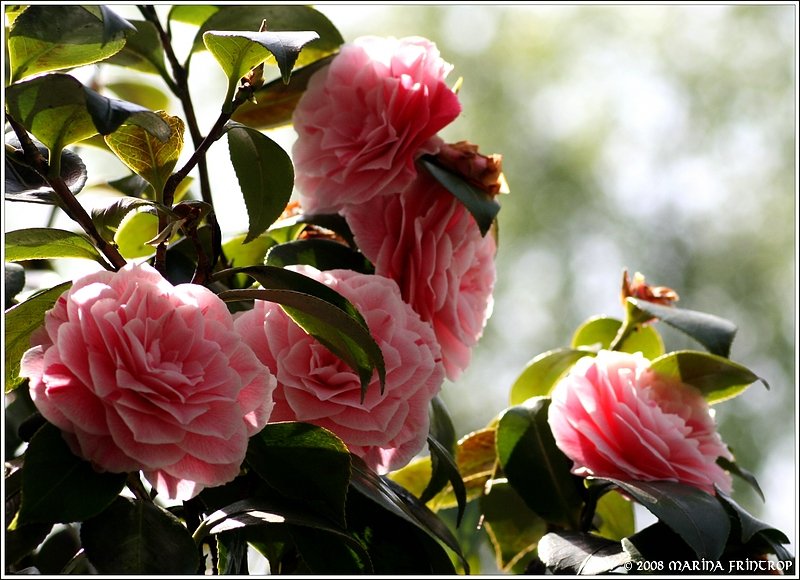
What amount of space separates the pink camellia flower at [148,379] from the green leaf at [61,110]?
63mm

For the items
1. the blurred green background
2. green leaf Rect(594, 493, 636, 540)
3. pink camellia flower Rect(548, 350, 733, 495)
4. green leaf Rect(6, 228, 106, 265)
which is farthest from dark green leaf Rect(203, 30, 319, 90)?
the blurred green background

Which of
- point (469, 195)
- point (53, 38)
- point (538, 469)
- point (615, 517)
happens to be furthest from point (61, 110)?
point (615, 517)

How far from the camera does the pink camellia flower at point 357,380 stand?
17.2 inches

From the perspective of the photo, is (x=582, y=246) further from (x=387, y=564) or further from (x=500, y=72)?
(x=387, y=564)

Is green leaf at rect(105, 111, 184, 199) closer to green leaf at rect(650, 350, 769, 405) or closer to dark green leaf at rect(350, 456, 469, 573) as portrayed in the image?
dark green leaf at rect(350, 456, 469, 573)

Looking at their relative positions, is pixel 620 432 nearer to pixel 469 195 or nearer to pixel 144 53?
pixel 469 195

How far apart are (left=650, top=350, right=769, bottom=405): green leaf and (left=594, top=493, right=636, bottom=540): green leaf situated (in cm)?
11

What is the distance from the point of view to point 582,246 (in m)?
4.21

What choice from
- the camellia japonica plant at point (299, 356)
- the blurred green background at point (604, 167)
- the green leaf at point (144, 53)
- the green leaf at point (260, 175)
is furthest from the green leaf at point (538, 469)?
the blurred green background at point (604, 167)

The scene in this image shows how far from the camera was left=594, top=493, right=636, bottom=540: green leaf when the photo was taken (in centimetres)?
64

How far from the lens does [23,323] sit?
0.40 m

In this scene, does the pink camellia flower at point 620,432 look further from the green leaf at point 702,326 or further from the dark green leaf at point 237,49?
the dark green leaf at point 237,49

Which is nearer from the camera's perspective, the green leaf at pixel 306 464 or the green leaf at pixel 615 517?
the green leaf at pixel 306 464

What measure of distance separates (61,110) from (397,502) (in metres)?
0.25
